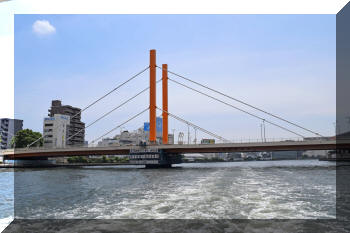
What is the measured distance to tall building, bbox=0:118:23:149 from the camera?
14138 centimetres

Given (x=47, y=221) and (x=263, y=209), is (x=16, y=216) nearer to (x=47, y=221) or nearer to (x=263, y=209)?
(x=47, y=221)

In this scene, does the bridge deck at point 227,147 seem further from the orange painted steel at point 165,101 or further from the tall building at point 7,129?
the tall building at point 7,129

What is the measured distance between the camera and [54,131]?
108125mm

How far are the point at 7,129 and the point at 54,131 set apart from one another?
186 ft

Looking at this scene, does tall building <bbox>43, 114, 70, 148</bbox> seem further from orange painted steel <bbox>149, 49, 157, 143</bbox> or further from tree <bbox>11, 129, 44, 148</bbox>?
orange painted steel <bbox>149, 49, 157, 143</bbox>

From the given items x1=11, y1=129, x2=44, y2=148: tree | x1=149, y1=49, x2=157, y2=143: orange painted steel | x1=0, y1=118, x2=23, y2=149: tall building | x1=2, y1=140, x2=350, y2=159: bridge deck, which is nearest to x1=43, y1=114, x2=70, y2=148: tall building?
x1=11, y1=129, x2=44, y2=148: tree

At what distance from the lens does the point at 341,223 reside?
846cm

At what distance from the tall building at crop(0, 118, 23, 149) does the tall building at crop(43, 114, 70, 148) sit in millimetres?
43246

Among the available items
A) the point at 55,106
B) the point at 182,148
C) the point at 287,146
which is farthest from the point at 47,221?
the point at 55,106

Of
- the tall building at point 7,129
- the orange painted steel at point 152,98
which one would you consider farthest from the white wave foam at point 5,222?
the tall building at point 7,129

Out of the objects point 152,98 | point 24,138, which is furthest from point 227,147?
point 24,138

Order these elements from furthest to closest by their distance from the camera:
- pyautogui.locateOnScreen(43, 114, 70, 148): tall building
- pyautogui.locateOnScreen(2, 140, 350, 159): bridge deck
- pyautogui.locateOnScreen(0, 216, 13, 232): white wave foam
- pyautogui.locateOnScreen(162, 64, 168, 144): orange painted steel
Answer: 1. pyautogui.locateOnScreen(43, 114, 70, 148): tall building
2. pyautogui.locateOnScreen(162, 64, 168, 144): orange painted steel
3. pyautogui.locateOnScreen(2, 140, 350, 159): bridge deck
4. pyautogui.locateOnScreen(0, 216, 13, 232): white wave foam

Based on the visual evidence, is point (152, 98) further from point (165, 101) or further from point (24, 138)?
point (24, 138)

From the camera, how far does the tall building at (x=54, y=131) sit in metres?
109
